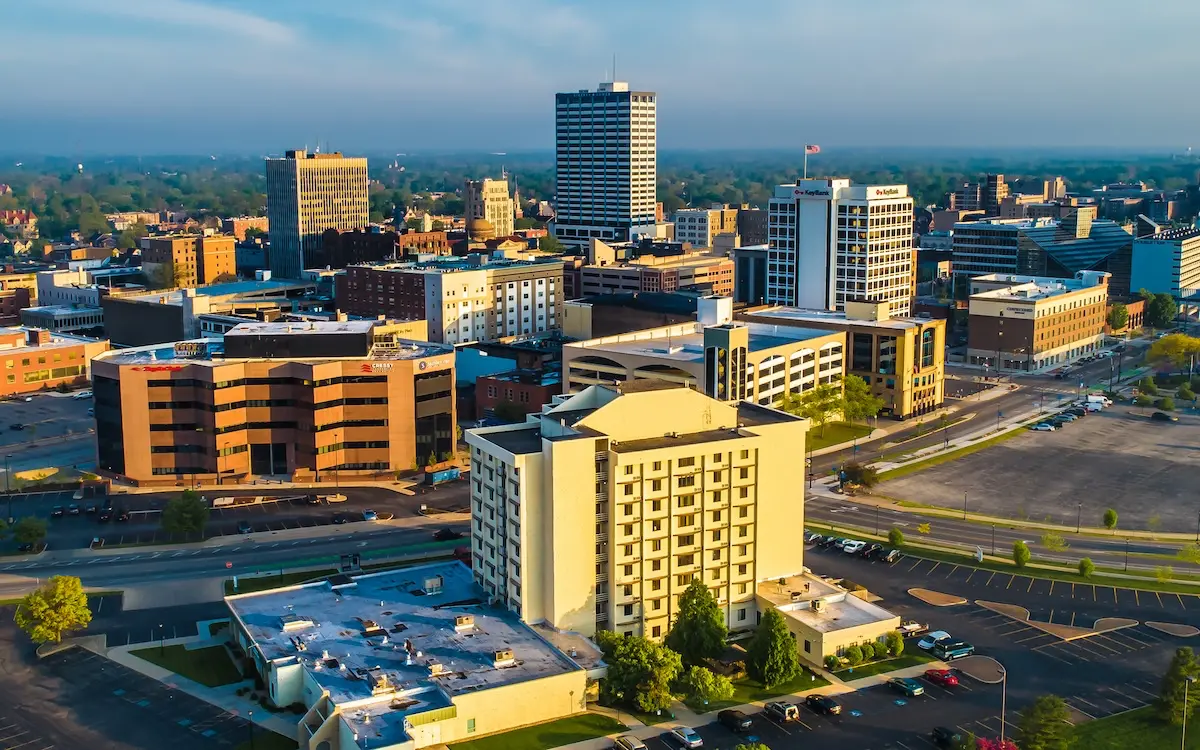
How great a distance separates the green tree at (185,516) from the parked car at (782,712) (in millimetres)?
37579

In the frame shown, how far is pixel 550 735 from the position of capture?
4634 cm

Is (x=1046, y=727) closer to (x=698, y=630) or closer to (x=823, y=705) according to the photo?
(x=823, y=705)

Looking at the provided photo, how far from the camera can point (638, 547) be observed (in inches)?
2115

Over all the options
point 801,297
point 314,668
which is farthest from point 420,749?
point 801,297

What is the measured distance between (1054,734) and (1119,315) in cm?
11140

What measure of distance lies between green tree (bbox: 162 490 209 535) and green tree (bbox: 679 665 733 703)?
3412 cm

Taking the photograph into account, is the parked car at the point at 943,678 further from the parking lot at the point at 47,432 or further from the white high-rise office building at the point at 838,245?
the white high-rise office building at the point at 838,245

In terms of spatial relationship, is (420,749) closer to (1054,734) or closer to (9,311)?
(1054,734)

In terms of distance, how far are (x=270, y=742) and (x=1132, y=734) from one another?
108ft

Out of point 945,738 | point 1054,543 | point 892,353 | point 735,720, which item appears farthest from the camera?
point 892,353

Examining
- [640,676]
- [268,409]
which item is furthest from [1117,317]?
[640,676]

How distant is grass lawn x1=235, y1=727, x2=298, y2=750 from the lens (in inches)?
1789

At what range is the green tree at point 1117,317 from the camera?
143m

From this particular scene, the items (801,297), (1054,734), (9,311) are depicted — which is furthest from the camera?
(9,311)
